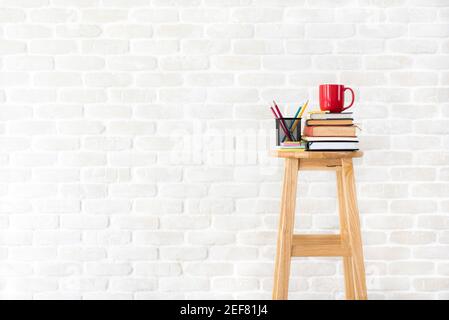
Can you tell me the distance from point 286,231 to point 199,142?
0.62 metres

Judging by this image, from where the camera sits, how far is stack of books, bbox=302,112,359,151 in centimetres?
157

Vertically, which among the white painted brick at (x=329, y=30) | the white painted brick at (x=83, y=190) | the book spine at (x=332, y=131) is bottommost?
the white painted brick at (x=83, y=190)

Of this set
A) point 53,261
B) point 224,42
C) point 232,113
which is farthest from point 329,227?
point 53,261

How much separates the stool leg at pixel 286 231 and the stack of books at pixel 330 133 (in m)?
0.10

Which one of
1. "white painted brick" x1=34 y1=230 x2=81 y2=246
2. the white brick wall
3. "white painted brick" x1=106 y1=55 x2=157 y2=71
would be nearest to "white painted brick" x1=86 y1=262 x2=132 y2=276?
the white brick wall

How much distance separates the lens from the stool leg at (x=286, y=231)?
157cm

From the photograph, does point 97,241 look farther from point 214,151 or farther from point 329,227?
point 329,227

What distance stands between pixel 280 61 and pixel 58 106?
101 centimetres

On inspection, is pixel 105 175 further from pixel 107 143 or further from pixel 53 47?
pixel 53 47

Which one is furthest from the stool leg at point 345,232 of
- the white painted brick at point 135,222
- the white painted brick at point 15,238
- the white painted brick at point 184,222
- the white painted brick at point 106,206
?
the white painted brick at point 15,238

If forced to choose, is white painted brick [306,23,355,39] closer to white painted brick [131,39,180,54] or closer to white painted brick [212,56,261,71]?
white painted brick [212,56,261,71]

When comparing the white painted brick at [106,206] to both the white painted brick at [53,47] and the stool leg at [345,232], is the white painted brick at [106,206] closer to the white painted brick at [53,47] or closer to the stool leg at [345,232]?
the white painted brick at [53,47]

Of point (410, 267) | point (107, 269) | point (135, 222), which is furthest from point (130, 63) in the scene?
point (410, 267)

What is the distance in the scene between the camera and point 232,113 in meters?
1.98
